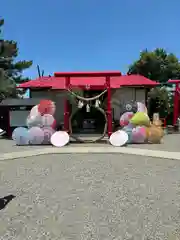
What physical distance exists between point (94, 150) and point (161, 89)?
14.1 meters

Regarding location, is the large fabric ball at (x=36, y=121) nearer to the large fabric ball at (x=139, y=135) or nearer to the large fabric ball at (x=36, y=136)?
the large fabric ball at (x=36, y=136)

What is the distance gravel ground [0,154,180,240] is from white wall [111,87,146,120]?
10969 mm

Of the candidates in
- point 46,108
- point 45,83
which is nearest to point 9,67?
point 45,83

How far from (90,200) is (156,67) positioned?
Result: 28.3 metres

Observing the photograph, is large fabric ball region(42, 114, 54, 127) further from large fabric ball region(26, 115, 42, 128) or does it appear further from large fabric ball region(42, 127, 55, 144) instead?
large fabric ball region(42, 127, 55, 144)

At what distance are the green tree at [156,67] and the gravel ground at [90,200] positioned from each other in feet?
80.4

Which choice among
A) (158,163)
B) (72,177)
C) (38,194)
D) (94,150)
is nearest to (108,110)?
(94,150)

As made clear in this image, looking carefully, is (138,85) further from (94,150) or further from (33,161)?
(33,161)

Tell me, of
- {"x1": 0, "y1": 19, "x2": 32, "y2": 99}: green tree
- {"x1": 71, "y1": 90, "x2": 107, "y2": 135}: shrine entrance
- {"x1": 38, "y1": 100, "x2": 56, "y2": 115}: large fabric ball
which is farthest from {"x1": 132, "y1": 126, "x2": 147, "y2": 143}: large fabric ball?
{"x1": 0, "y1": 19, "x2": 32, "y2": 99}: green tree

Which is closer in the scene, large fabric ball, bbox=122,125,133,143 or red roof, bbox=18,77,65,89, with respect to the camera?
large fabric ball, bbox=122,125,133,143

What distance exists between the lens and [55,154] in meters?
10.6

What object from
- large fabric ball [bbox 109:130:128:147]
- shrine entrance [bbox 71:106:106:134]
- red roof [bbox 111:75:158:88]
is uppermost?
red roof [bbox 111:75:158:88]

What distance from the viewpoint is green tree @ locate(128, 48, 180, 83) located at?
32062 millimetres

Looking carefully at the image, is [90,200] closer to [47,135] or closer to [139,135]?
[47,135]
